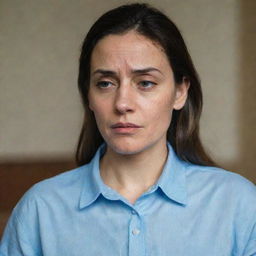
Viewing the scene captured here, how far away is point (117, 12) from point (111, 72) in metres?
0.20

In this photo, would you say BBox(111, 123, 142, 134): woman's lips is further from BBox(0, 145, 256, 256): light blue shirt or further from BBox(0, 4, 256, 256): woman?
BBox(0, 145, 256, 256): light blue shirt

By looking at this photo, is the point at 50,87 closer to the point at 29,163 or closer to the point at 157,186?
the point at 29,163

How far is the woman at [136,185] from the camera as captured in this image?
5.05ft

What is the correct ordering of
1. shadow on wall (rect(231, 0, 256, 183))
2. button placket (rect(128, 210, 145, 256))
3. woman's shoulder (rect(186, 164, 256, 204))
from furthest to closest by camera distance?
1. shadow on wall (rect(231, 0, 256, 183))
2. woman's shoulder (rect(186, 164, 256, 204))
3. button placket (rect(128, 210, 145, 256))

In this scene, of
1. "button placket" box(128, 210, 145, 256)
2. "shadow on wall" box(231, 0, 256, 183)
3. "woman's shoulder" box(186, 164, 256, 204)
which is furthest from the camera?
"shadow on wall" box(231, 0, 256, 183)

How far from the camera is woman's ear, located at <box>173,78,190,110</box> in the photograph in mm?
1701

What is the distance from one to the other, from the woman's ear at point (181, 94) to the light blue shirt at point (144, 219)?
0.16 metres

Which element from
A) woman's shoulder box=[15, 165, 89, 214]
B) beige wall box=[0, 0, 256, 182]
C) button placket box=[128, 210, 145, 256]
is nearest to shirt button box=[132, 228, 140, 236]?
button placket box=[128, 210, 145, 256]

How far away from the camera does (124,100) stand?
4.98 feet

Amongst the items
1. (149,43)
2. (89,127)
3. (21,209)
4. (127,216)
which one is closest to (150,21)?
(149,43)

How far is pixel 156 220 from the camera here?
1.55 metres

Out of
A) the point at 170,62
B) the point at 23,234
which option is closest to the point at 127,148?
the point at 170,62

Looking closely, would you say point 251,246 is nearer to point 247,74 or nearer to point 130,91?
point 130,91

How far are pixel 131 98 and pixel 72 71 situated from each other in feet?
6.45
